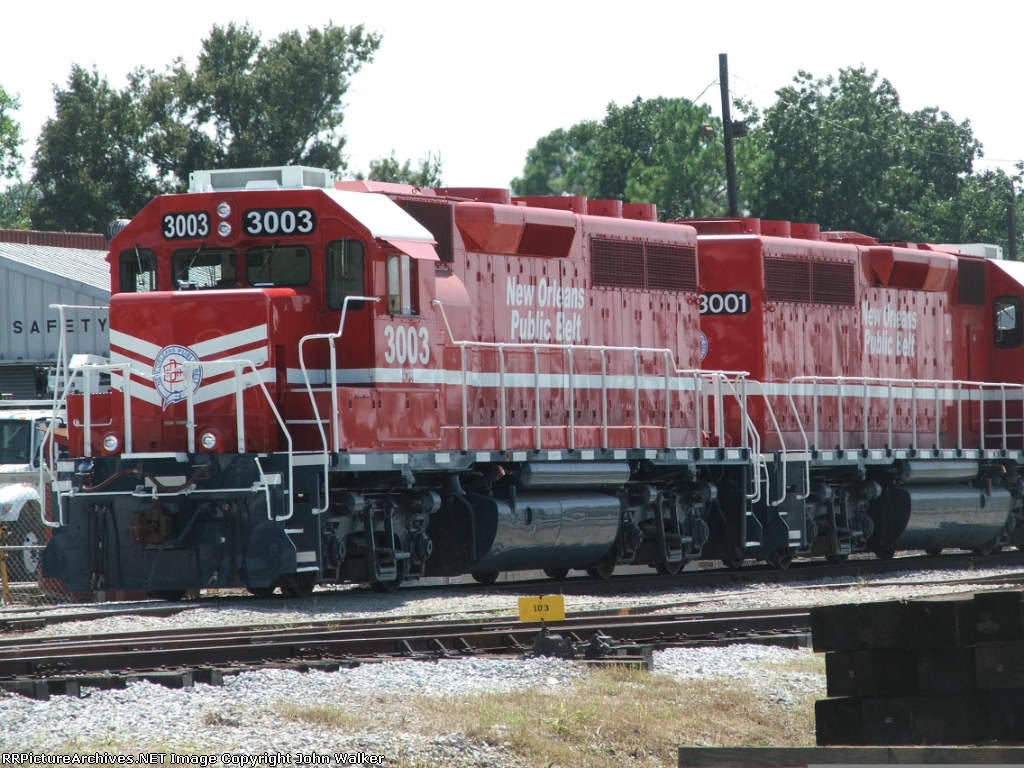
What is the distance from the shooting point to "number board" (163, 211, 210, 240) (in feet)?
50.5

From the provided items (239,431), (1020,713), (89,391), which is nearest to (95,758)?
(1020,713)

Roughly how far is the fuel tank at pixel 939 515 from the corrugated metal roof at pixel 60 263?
14.4 meters

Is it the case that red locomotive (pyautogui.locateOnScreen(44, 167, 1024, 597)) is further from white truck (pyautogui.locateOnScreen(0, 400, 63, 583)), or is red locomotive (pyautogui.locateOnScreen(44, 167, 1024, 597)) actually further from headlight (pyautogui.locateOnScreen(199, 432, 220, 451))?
white truck (pyautogui.locateOnScreen(0, 400, 63, 583))

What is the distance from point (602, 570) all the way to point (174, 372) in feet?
20.4

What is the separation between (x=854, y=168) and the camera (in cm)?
5416

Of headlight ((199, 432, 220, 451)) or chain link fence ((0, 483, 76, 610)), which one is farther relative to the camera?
chain link fence ((0, 483, 76, 610))

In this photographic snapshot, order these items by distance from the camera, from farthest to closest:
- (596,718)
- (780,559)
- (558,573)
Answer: (780,559), (558,573), (596,718)

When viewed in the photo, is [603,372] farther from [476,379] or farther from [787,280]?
[787,280]

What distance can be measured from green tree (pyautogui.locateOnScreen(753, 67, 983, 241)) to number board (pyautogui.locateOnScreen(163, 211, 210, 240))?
4044cm

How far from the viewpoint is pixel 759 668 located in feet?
34.3

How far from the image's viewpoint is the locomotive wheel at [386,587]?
16109mm

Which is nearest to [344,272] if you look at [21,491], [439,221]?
[439,221]

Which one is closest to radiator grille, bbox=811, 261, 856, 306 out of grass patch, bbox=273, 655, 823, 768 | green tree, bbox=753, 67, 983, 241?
grass patch, bbox=273, 655, 823, 768

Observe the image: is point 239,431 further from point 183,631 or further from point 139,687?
point 139,687
